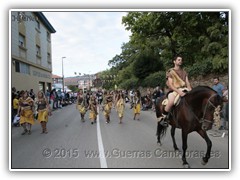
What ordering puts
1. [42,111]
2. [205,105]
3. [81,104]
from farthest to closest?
[81,104]
[42,111]
[205,105]

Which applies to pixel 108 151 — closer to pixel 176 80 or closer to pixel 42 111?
pixel 176 80

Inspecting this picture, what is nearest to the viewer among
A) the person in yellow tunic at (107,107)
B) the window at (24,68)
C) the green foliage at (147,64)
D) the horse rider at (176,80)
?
the horse rider at (176,80)

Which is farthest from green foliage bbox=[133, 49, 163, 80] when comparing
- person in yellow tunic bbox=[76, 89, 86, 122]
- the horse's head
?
the horse's head

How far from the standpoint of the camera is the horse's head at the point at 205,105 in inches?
215

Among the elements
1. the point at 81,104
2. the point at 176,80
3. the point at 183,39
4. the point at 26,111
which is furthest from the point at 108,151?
the point at 183,39

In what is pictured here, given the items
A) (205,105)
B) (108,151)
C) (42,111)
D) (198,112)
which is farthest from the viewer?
(42,111)

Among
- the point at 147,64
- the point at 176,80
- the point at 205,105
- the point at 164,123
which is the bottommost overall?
the point at 164,123

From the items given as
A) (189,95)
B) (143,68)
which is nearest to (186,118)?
(189,95)

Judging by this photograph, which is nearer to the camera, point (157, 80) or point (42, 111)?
point (42, 111)

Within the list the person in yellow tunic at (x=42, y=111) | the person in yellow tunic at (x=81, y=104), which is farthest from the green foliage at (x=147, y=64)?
the person in yellow tunic at (x=42, y=111)

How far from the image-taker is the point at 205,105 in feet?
18.5

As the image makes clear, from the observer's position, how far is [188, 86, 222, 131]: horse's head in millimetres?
5453

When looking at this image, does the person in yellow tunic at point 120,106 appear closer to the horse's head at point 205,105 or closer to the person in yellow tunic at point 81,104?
the person in yellow tunic at point 81,104

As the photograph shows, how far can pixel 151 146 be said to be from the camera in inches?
309
